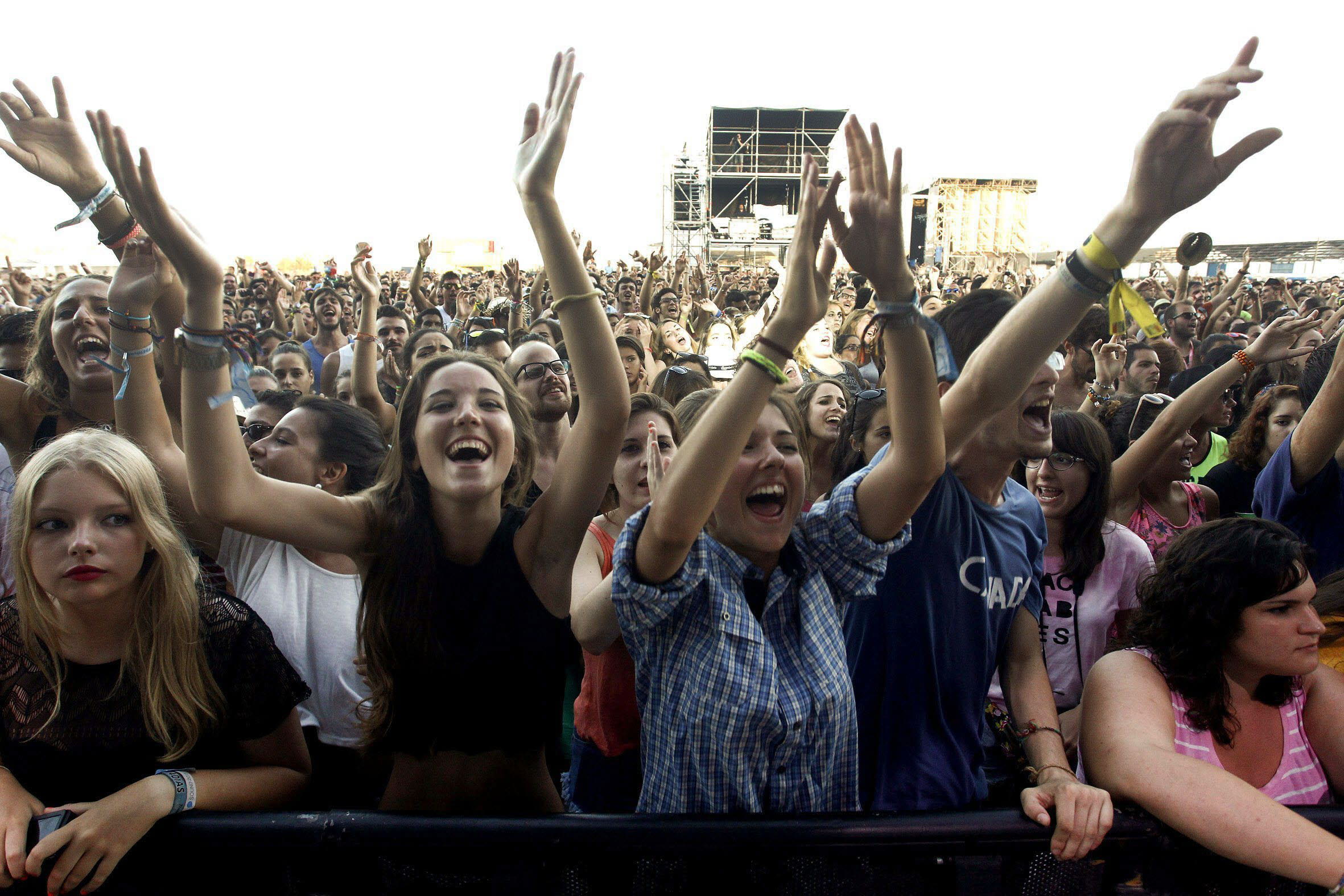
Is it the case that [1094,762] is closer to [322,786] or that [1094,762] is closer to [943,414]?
[943,414]

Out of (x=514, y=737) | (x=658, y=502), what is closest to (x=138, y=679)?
(x=514, y=737)

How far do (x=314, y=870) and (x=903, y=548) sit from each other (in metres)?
1.24

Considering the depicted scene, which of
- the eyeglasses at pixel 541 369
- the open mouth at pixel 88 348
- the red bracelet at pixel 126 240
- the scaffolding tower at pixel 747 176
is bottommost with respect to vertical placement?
the eyeglasses at pixel 541 369

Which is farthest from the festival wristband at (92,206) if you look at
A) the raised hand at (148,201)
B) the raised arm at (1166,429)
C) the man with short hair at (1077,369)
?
the man with short hair at (1077,369)

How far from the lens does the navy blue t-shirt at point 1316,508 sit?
2621 mm

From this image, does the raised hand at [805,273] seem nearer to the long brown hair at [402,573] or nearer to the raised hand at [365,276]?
the long brown hair at [402,573]

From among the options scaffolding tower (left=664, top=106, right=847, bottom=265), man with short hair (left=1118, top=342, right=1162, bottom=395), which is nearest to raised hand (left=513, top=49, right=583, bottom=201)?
man with short hair (left=1118, top=342, right=1162, bottom=395)

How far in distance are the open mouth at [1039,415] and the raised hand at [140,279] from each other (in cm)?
195

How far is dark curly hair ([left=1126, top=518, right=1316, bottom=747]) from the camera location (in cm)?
163

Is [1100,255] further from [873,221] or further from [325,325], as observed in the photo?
[325,325]

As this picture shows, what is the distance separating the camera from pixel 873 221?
4.70 feet

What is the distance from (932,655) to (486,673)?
0.95 meters

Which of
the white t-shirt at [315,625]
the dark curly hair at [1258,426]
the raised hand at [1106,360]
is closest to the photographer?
the white t-shirt at [315,625]

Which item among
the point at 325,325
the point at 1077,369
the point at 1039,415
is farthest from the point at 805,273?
the point at 325,325
